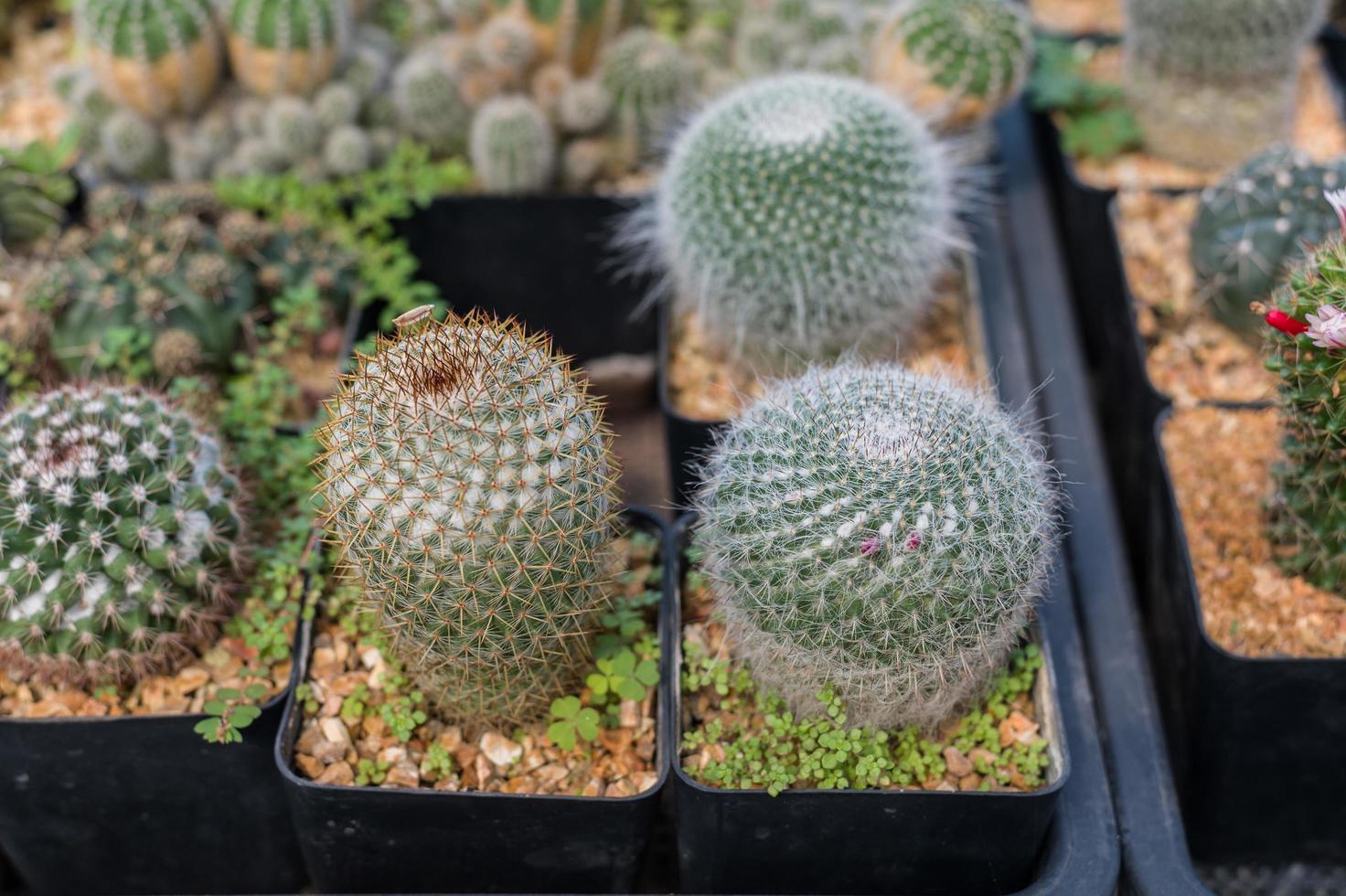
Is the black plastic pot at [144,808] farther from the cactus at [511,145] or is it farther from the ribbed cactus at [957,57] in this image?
the ribbed cactus at [957,57]

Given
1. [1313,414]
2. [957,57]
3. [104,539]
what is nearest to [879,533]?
[1313,414]

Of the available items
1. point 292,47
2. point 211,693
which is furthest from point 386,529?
point 292,47

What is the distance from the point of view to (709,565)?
1837 millimetres

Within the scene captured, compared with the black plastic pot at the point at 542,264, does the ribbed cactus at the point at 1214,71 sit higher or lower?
higher

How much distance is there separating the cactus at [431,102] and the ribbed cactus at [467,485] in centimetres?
146

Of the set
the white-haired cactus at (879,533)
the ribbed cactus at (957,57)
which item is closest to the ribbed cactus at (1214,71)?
the ribbed cactus at (957,57)

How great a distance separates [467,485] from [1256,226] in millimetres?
1869

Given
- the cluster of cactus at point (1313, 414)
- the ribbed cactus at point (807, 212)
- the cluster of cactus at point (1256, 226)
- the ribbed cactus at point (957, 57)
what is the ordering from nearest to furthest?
the cluster of cactus at point (1313, 414), the ribbed cactus at point (807, 212), the cluster of cactus at point (1256, 226), the ribbed cactus at point (957, 57)

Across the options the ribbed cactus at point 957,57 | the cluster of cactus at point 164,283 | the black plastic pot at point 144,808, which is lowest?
→ the black plastic pot at point 144,808

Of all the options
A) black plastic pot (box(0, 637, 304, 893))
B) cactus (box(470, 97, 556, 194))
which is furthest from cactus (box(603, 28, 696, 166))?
black plastic pot (box(0, 637, 304, 893))

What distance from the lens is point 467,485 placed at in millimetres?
1597

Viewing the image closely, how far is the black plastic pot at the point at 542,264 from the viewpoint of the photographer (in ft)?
9.76

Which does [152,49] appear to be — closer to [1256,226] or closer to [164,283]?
[164,283]

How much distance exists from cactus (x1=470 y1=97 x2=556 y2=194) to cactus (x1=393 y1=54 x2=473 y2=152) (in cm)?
7
